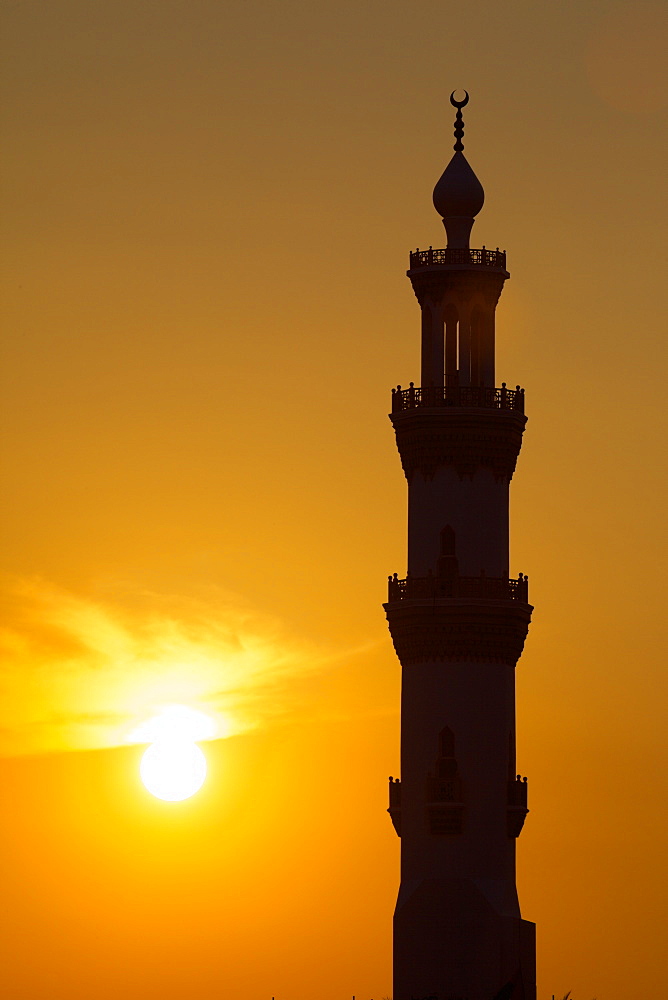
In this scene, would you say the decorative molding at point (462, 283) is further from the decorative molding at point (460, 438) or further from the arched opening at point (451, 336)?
the decorative molding at point (460, 438)

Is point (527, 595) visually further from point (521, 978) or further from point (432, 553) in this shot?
point (521, 978)

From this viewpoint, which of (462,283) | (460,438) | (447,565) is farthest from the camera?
(462,283)

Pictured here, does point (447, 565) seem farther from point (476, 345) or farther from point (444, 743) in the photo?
point (476, 345)

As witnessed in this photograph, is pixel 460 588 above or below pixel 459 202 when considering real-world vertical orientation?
below

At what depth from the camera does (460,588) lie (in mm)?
118375

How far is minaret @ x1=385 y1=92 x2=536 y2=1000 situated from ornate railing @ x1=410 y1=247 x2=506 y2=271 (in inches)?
1.6

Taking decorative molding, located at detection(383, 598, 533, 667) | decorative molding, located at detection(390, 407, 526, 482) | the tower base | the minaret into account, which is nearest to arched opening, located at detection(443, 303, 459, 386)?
the minaret

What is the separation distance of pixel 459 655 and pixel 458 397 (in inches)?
401

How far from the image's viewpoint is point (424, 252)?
121750mm

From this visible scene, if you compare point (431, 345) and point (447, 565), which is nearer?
point (447, 565)

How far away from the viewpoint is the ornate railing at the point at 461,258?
4776 inches

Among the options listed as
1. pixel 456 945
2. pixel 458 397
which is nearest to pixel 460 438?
pixel 458 397

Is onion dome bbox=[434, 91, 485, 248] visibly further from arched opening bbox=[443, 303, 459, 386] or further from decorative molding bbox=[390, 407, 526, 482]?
decorative molding bbox=[390, 407, 526, 482]

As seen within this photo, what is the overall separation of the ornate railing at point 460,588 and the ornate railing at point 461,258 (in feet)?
41.2
